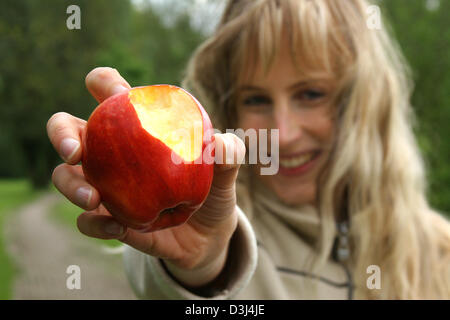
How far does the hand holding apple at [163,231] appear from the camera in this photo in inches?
35.2

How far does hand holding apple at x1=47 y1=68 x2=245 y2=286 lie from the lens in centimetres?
89

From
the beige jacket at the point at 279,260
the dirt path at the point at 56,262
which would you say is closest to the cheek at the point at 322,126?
the beige jacket at the point at 279,260

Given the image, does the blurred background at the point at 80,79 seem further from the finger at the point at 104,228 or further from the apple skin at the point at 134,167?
the apple skin at the point at 134,167

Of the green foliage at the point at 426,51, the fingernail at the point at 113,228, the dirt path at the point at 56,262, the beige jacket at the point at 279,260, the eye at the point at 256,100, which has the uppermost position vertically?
the green foliage at the point at 426,51

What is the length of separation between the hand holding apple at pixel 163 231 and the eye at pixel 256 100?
78 cm

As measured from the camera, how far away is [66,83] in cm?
1486

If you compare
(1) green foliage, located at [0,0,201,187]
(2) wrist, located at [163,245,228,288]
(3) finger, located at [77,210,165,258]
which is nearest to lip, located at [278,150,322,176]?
(2) wrist, located at [163,245,228,288]

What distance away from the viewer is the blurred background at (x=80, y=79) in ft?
16.0

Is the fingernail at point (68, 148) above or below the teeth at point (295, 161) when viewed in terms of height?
below

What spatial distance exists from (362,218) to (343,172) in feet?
0.71

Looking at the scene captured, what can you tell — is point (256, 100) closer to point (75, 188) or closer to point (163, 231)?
point (163, 231)

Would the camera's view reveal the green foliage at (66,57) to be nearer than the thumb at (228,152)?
No

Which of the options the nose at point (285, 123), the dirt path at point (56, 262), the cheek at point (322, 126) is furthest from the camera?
the dirt path at point (56, 262)

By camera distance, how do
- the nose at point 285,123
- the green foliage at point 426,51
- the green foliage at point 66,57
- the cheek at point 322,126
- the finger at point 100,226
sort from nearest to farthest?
the finger at point 100,226, the nose at point 285,123, the cheek at point 322,126, the green foliage at point 426,51, the green foliage at point 66,57
